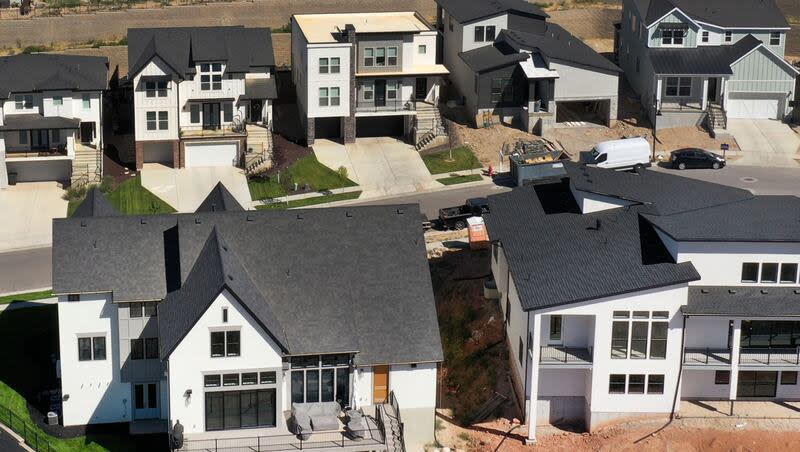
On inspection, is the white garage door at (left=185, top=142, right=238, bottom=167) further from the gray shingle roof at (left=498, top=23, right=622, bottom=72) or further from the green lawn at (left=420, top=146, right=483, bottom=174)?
the gray shingle roof at (left=498, top=23, right=622, bottom=72)

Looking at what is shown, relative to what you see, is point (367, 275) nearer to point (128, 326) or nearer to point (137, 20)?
point (128, 326)


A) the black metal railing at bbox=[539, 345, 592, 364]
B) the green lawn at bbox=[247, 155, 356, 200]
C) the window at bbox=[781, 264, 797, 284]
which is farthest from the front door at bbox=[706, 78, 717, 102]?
the black metal railing at bbox=[539, 345, 592, 364]

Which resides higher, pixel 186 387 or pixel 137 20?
pixel 137 20

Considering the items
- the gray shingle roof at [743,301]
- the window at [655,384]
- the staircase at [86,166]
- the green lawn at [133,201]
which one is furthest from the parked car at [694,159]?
the staircase at [86,166]

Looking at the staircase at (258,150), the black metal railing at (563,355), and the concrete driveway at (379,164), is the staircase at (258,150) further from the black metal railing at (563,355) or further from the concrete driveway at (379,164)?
the black metal railing at (563,355)

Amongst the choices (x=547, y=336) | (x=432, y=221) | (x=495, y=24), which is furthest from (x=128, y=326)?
(x=495, y=24)

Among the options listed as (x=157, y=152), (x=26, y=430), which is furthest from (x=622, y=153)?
(x=26, y=430)

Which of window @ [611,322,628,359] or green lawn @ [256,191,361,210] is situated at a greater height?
green lawn @ [256,191,361,210]
